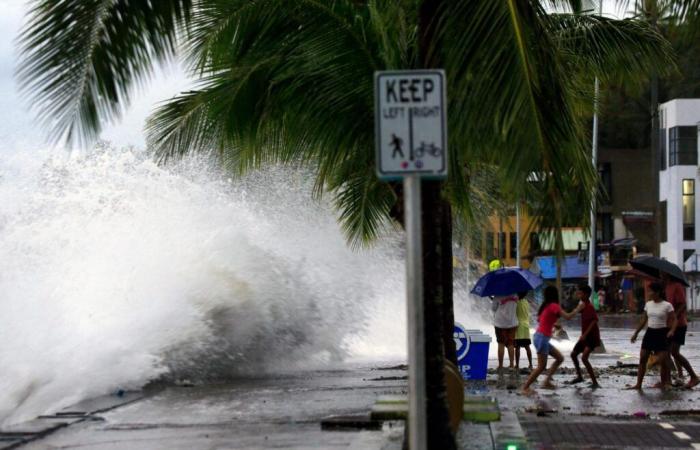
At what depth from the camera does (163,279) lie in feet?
67.3

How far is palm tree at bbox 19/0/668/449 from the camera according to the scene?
25.3 feet

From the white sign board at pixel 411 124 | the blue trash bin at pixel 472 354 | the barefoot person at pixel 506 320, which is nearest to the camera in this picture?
the white sign board at pixel 411 124

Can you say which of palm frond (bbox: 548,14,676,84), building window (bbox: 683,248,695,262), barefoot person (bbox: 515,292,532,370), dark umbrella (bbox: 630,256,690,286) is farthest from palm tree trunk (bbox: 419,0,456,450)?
building window (bbox: 683,248,695,262)

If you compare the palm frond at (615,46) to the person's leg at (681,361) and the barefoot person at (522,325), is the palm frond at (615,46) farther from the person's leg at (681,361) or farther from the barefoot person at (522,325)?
the barefoot person at (522,325)

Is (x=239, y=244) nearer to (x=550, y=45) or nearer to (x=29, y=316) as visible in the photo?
(x=29, y=316)

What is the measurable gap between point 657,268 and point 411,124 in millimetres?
12547

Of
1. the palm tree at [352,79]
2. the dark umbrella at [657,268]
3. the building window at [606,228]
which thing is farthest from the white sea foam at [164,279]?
the building window at [606,228]

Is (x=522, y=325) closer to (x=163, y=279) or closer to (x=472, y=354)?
(x=472, y=354)

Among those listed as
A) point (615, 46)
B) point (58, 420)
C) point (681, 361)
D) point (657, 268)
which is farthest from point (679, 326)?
point (58, 420)

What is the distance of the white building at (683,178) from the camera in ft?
207

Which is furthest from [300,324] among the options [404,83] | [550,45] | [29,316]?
[404,83]

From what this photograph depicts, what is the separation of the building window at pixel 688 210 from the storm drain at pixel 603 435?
52025 mm

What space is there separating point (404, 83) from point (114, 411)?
9218 mm

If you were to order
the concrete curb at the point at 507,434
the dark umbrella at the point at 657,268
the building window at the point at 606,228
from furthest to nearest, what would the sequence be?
the building window at the point at 606,228 → the dark umbrella at the point at 657,268 → the concrete curb at the point at 507,434
